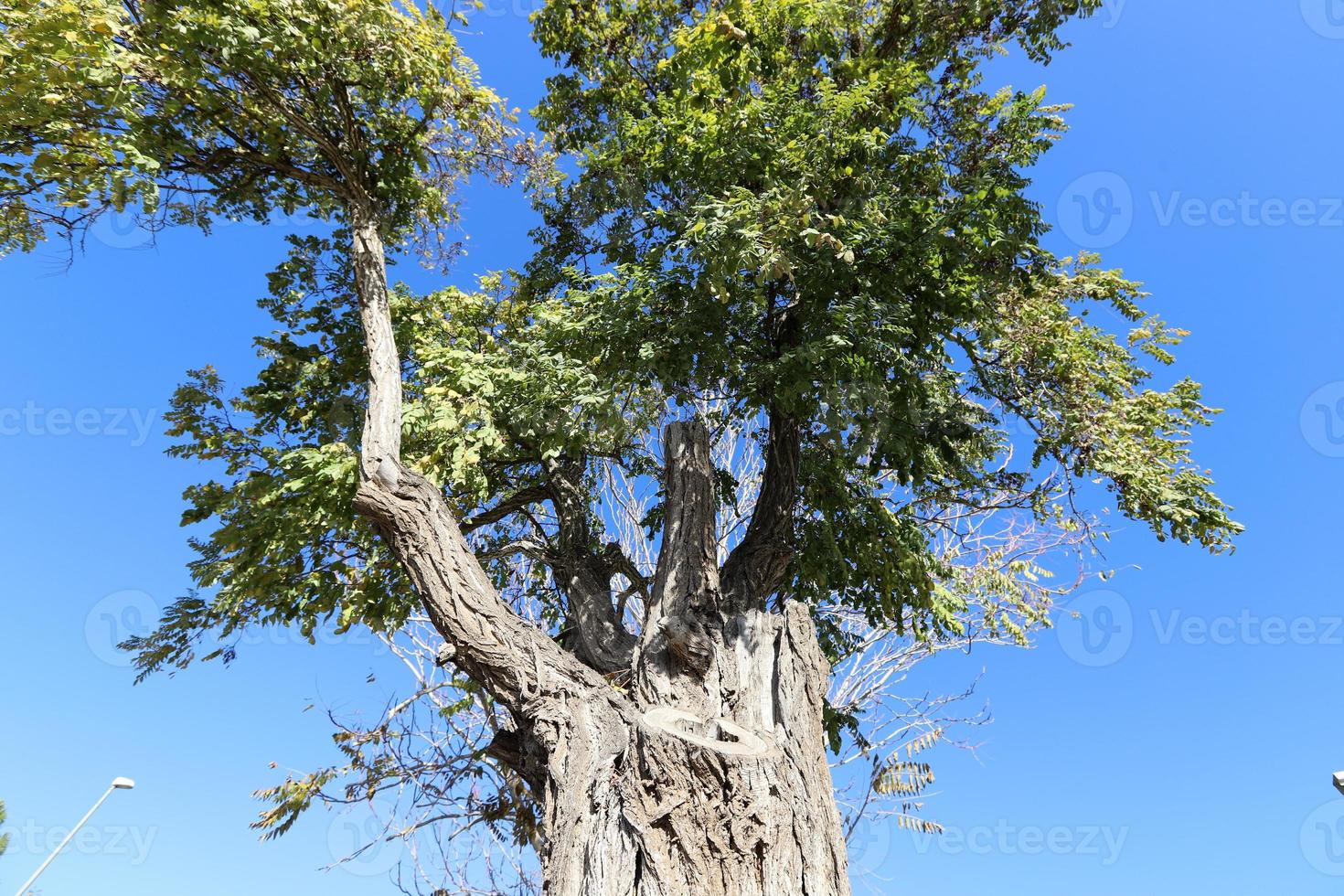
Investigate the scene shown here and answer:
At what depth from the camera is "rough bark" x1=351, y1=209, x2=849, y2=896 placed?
13.5ft

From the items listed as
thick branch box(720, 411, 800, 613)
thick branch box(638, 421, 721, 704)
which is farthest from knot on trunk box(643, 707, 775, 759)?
thick branch box(720, 411, 800, 613)

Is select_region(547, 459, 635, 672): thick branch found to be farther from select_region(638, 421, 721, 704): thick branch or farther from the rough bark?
select_region(638, 421, 721, 704): thick branch

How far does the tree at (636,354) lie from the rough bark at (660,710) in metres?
0.03

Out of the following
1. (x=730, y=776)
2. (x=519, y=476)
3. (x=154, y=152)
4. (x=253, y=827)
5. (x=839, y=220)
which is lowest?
(x=253, y=827)

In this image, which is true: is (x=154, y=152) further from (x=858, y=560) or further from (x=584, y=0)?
(x=858, y=560)

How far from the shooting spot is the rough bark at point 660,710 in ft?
13.5

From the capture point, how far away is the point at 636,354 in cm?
685

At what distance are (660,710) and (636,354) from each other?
3181 millimetres

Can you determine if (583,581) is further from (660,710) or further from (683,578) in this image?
(660,710)

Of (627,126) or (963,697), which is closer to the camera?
(627,126)

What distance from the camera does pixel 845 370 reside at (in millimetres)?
6238

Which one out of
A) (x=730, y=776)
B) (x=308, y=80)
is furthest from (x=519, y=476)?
(x=730, y=776)

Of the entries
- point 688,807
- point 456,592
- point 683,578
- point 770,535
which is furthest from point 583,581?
point 688,807

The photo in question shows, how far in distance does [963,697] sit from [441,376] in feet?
25.8
